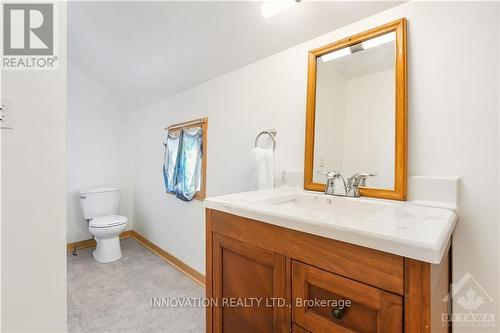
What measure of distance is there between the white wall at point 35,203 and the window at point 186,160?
51.2 inches

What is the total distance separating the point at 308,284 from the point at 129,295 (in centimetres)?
181

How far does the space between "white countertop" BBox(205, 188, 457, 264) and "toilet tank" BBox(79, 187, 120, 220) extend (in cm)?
238

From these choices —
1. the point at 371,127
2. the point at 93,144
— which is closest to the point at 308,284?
the point at 371,127

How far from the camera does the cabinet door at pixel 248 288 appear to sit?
2.81ft

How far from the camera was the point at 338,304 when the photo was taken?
722mm

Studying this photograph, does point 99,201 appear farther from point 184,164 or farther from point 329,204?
point 329,204

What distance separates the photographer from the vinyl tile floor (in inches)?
64.4

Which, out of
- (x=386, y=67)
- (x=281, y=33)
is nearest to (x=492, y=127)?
(x=386, y=67)

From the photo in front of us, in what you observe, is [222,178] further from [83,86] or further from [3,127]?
[83,86]

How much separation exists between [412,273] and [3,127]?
1.32 meters

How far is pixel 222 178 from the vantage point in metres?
2.01

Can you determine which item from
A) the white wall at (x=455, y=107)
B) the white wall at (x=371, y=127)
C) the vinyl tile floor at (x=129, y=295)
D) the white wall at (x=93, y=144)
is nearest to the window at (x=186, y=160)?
the vinyl tile floor at (x=129, y=295)

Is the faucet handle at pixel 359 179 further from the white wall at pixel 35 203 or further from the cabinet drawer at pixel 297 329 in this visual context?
the white wall at pixel 35 203

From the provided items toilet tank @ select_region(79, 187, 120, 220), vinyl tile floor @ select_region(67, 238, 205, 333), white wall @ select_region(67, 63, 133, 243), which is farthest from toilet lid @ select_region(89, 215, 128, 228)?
white wall @ select_region(67, 63, 133, 243)
